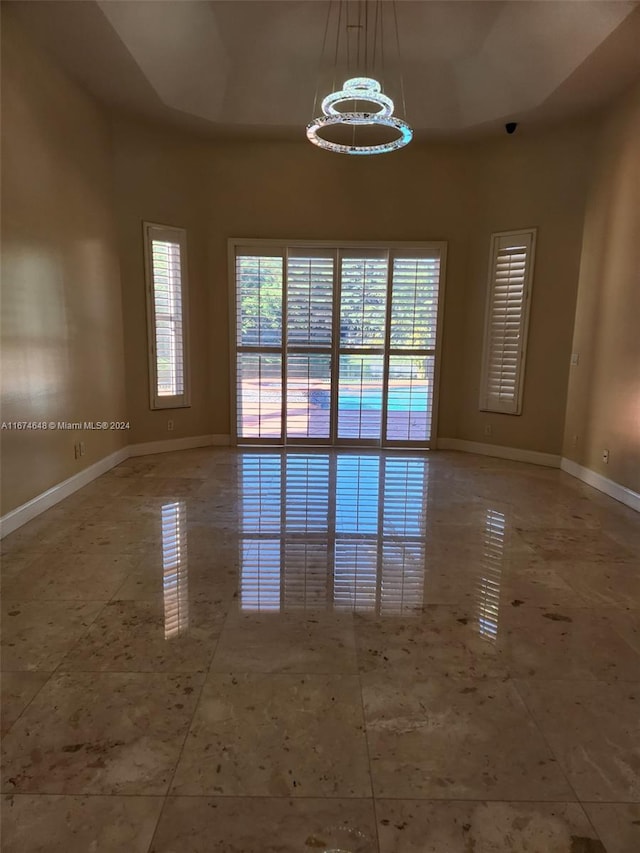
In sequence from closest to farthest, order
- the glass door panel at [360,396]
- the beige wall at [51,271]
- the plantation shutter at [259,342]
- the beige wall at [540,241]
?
the beige wall at [51,271] < the beige wall at [540,241] < the plantation shutter at [259,342] < the glass door panel at [360,396]

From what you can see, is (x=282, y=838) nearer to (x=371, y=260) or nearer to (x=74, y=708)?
(x=74, y=708)

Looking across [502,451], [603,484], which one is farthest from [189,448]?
[603,484]

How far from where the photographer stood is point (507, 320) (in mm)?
5398

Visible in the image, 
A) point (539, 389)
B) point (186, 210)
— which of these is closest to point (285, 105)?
point (186, 210)

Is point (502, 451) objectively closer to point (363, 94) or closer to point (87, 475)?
point (363, 94)

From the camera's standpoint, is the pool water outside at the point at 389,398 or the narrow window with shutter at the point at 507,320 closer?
the narrow window with shutter at the point at 507,320

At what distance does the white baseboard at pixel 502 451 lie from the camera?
5.33m

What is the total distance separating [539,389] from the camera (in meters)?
5.30

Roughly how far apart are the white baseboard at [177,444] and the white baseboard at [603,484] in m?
3.73

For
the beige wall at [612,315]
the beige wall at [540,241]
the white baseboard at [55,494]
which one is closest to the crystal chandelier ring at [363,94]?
the beige wall at [612,315]

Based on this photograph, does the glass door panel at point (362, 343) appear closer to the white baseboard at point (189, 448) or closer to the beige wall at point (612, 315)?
the white baseboard at point (189, 448)

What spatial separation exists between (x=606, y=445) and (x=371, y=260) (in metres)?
3.03

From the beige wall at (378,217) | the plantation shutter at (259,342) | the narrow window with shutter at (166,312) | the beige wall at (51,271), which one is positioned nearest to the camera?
the beige wall at (51,271)

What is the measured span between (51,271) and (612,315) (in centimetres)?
459
